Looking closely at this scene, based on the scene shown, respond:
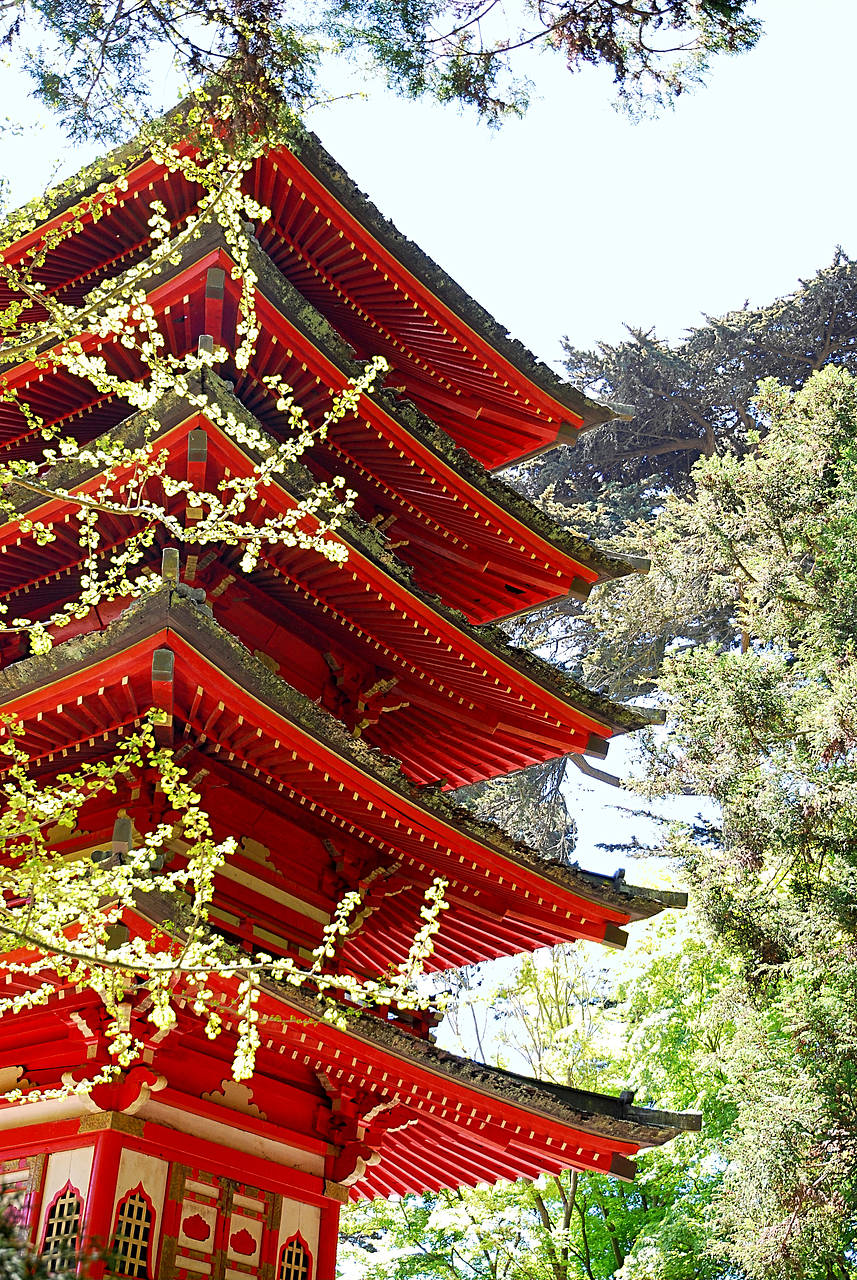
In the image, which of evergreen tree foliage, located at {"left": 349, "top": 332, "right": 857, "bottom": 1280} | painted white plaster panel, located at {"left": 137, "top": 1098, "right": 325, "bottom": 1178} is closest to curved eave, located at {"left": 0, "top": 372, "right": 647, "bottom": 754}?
painted white plaster panel, located at {"left": 137, "top": 1098, "right": 325, "bottom": 1178}

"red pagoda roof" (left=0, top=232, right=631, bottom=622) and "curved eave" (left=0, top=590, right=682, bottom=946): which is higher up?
"red pagoda roof" (left=0, top=232, right=631, bottom=622)

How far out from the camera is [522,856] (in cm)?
748

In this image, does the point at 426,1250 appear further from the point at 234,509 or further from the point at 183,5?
the point at 183,5

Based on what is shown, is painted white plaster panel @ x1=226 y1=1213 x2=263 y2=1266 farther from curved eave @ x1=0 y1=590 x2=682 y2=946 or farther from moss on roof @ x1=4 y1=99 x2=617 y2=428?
moss on roof @ x1=4 y1=99 x2=617 y2=428

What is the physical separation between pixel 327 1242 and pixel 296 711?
3.50 meters

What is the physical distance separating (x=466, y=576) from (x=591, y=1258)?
9205mm

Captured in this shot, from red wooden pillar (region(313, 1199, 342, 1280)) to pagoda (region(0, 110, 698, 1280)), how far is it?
2 centimetres

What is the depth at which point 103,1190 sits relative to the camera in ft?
18.7

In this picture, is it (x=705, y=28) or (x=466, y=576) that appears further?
(x=466, y=576)

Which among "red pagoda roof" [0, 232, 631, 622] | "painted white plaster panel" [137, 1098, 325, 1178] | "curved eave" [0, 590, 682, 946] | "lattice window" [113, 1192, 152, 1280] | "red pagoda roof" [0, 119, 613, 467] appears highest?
"red pagoda roof" [0, 119, 613, 467]

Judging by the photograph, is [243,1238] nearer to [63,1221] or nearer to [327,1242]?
[327,1242]

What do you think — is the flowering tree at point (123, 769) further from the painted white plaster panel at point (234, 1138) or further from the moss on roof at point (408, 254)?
the moss on roof at point (408, 254)

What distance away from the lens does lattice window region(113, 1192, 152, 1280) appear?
5746 mm

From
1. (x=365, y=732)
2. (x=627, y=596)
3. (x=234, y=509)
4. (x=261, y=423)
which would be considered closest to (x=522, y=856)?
(x=365, y=732)
